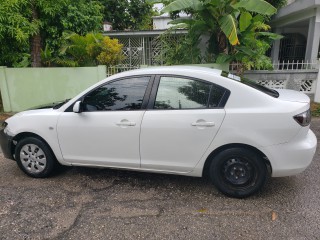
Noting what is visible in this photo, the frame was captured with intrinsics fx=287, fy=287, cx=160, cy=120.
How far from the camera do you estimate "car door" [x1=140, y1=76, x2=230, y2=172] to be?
3.42 m

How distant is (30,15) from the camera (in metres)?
8.24

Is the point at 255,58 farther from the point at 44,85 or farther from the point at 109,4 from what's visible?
the point at 109,4

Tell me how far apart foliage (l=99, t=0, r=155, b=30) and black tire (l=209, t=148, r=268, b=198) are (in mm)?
20419

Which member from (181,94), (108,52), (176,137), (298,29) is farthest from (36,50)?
(298,29)

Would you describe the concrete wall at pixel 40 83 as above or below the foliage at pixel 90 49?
below

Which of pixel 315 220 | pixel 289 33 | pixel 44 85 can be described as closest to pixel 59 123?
pixel 315 220

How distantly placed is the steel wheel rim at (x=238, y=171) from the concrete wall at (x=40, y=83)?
598 cm

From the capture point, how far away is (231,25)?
684 centimetres

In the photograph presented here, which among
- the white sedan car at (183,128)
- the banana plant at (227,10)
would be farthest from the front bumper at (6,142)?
the banana plant at (227,10)

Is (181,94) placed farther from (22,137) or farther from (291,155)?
(22,137)

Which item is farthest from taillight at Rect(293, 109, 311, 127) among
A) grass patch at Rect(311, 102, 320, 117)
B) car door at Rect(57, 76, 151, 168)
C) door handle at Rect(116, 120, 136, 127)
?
grass patch at Rect(311, 102, 320, 117)

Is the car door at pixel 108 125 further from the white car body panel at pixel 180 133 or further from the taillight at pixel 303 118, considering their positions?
the taillight at pixel 303 118

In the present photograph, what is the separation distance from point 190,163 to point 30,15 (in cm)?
715

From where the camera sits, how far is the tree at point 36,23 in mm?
7508
